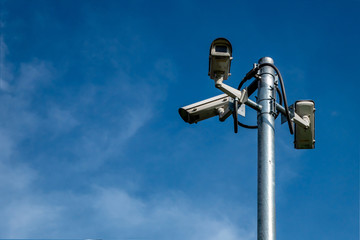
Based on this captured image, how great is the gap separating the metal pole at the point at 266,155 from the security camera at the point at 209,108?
50cm

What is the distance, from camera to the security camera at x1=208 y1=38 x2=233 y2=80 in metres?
6.03

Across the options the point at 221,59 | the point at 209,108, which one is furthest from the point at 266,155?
the point at 221,59

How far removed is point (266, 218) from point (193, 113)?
1.78 metres

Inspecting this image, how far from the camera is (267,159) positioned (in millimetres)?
5527

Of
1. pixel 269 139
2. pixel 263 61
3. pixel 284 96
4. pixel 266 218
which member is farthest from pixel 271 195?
pixel 263 61

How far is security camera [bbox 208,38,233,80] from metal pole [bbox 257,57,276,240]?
492 millimetres

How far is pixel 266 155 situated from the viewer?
556 centimetres

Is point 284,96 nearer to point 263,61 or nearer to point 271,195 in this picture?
point 263,61

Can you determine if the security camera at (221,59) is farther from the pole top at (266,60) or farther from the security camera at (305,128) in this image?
the security camera at (305,128)

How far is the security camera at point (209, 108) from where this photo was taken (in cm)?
638

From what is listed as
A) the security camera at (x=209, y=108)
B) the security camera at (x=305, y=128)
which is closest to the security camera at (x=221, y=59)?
the security camera at (x=209, y=108)

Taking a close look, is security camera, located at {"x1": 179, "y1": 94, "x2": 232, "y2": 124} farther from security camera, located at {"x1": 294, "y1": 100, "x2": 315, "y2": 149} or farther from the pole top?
security camera, located at {"x1": 294, "y1": 100, "x2": 315, "y2": 149}

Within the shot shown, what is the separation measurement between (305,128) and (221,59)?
146 centimetres

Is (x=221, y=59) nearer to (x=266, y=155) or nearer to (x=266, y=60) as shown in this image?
(x=266, y=60)
